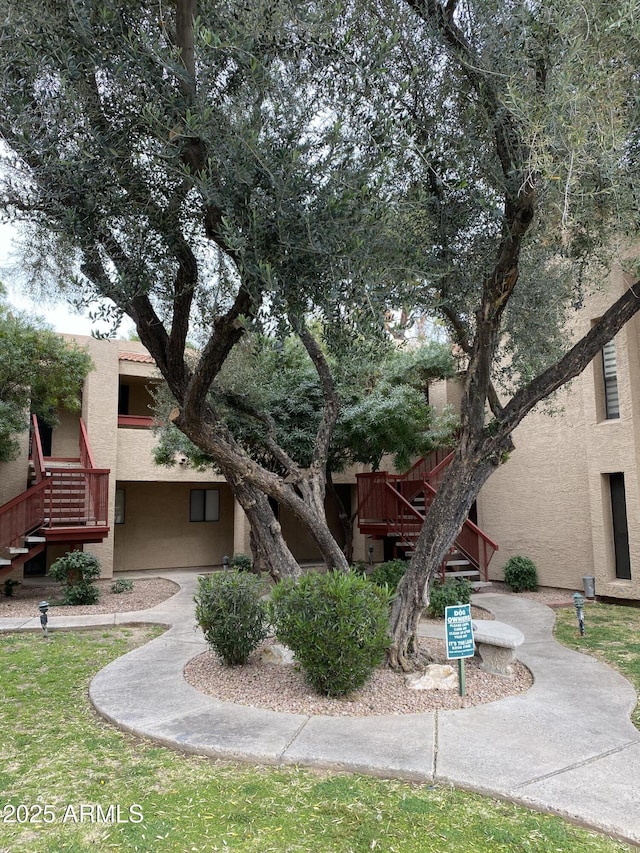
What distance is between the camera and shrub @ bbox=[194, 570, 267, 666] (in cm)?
677

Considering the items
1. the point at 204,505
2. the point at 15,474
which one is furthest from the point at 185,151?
the point at 204,505

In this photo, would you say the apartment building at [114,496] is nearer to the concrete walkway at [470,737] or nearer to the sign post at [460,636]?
the concrete walkway at [470,737]

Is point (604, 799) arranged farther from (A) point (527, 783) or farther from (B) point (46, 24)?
(B) point (46, 24)

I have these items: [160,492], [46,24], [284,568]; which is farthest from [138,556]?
[46,24]

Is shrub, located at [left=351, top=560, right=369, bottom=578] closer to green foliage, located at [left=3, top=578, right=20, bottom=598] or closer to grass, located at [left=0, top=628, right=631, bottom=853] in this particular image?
grass, located at [left=0, top=628, right=631, bottom=853]

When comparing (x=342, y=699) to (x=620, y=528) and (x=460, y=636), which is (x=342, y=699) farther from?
(x=620, y=528)

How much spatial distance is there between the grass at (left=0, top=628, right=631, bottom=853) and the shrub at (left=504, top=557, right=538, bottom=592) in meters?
9.87

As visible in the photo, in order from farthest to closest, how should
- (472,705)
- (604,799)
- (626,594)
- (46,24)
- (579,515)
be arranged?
1. (579,515)
2. (626,594)
3. (472,705)
4. (46,24)
5. (604,799)

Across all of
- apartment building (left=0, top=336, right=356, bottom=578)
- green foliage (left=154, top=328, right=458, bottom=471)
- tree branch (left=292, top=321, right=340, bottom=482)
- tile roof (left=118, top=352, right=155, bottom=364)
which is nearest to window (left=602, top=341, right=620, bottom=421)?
green foliage (left=154, top=328, right=458, bottom=471)

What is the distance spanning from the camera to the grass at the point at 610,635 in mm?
7243

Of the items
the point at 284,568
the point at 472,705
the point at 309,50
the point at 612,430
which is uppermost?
the point at 309,50

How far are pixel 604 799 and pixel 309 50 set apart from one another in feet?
19.8

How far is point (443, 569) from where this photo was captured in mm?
11961

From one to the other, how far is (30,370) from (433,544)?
9.08 m
